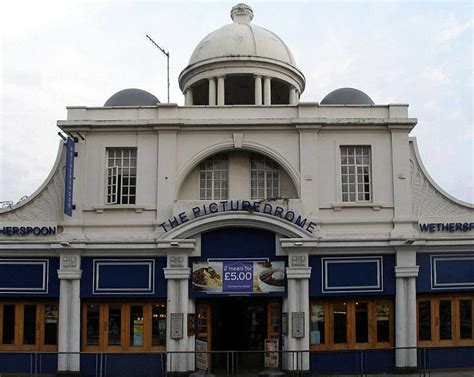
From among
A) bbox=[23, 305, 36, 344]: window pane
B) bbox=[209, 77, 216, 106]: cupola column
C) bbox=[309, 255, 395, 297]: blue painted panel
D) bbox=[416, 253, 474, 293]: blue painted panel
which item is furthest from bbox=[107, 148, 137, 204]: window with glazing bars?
bbox=[416, 253, 474, 293]: blue painted panel

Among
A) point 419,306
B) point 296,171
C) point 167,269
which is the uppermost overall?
point 296,171

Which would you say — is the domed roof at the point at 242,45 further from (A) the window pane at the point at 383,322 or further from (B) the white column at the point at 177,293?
(A) the window pane at the point at 383,322

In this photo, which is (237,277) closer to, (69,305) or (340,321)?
(340,321)

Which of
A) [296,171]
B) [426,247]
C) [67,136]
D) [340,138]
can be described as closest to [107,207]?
[67,136]

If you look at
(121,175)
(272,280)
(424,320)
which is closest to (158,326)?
(272,280)

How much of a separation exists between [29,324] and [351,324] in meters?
11.0

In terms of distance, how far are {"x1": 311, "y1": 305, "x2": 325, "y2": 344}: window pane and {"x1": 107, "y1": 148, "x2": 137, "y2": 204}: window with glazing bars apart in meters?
7.31

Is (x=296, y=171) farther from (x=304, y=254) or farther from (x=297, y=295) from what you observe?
(x=297, y=295)

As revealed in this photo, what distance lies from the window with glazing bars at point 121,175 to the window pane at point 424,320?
34.8 ft

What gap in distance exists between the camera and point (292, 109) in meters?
20.4

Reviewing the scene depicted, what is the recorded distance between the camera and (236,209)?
63.3 ft

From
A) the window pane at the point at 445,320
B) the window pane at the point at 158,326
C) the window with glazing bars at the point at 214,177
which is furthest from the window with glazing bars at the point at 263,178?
the window pane at the point at 445,320

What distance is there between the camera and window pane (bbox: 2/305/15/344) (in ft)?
64.4

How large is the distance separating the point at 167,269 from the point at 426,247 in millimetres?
8765
